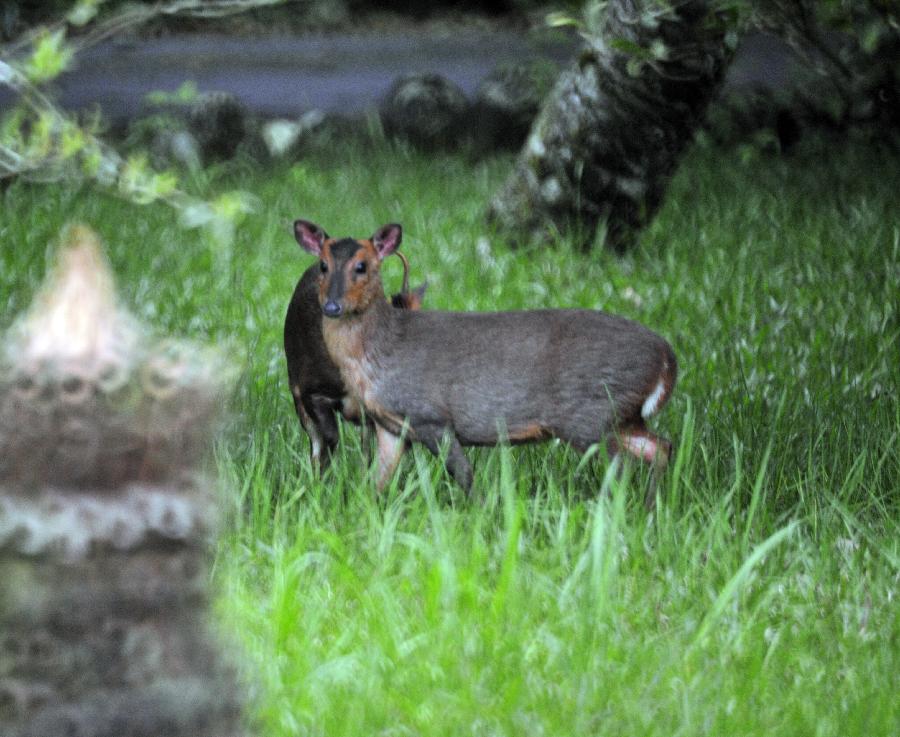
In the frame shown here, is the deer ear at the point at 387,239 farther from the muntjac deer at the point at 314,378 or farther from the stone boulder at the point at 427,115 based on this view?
the stone boulder at the point at 427,115

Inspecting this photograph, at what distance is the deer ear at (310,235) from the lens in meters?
4.29

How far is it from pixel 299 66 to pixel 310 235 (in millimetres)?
6722

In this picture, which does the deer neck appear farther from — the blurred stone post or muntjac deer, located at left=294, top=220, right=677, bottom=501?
the blurred stone post

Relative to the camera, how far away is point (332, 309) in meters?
3.95

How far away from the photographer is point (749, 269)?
6.78 metres

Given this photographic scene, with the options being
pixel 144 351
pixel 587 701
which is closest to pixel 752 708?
pixel 587 701

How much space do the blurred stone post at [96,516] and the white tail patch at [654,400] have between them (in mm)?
2609

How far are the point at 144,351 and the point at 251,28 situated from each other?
10.4m

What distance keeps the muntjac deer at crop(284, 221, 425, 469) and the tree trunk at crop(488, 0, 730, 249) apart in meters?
2.73

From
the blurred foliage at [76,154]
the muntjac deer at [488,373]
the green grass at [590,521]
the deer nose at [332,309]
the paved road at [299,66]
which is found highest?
the paved road at [299,66]

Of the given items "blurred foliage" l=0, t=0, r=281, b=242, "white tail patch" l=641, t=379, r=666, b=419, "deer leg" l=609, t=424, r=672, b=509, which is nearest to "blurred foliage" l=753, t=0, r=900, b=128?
"white tail patch" l=641, t=379, r=666, b=419

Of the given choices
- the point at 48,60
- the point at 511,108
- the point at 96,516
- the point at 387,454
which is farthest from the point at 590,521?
the point at 511,108

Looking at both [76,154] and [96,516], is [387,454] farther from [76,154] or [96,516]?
[96,516]

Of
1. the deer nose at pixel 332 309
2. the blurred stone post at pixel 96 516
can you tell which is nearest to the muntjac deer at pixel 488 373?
the deer nose at pixel 332 309
